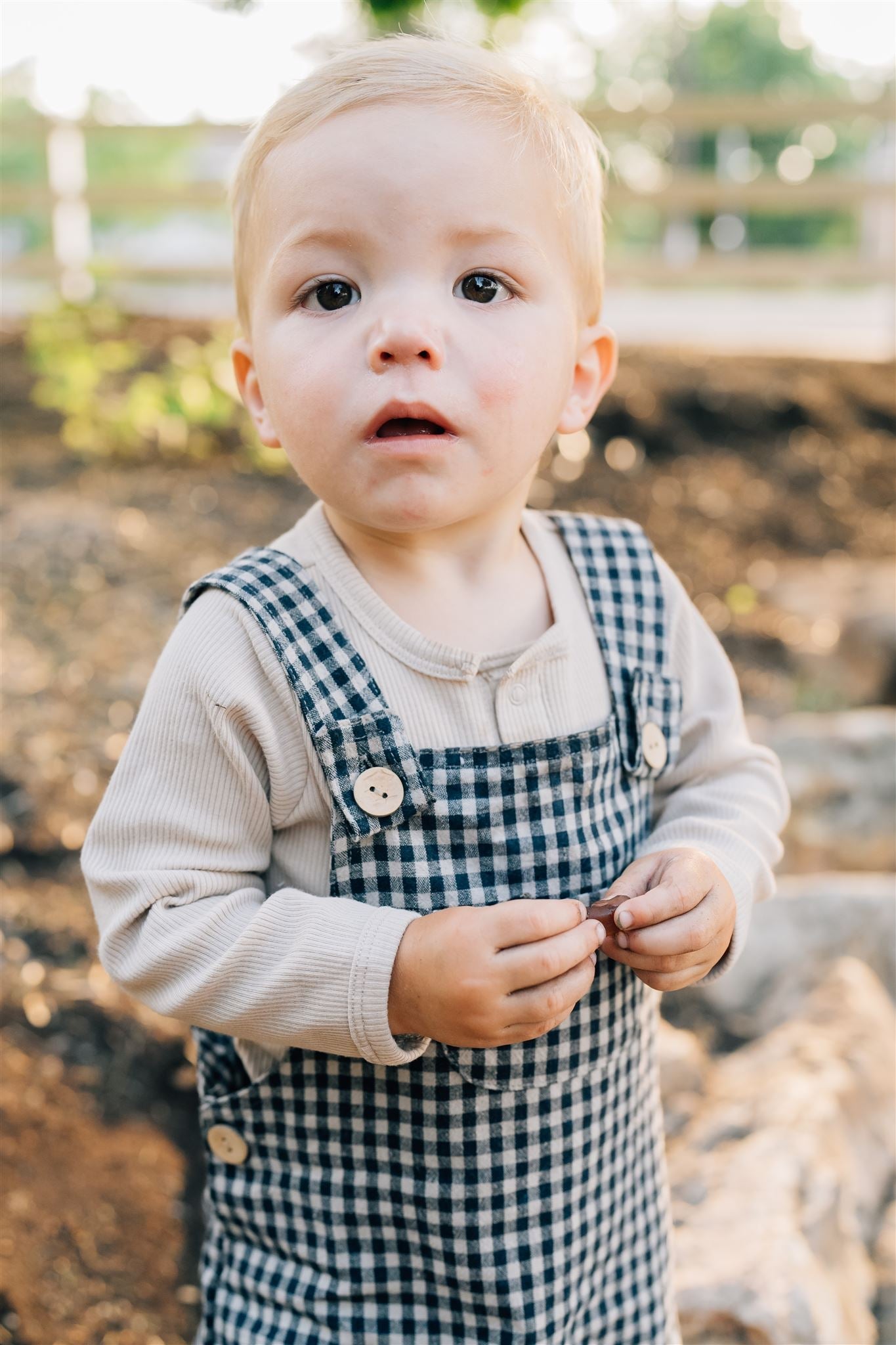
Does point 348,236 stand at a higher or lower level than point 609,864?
higher

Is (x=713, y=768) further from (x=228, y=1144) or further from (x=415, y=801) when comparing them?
(x=228, y=1144)

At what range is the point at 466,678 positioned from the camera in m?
1.12

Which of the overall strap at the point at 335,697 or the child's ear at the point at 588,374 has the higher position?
the child's ear at the point at 588,374

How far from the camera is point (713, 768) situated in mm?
1335

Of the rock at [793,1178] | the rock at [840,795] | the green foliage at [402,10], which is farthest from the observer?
the green foliage at [402,10]

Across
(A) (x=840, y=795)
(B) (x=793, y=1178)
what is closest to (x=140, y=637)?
(A) (x=840, y=795)

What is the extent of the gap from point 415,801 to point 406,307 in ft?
1.38

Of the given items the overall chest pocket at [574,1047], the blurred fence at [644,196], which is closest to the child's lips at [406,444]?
the overall chest pocket at [574,1047]

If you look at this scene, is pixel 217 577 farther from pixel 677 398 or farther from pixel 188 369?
pixel 677 398

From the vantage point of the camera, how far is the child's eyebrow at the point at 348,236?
3.37ft

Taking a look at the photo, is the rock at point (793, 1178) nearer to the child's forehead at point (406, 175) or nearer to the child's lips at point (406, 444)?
the child's lips at point (406, 444)

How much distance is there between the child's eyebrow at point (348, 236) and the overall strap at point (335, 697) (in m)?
0.29

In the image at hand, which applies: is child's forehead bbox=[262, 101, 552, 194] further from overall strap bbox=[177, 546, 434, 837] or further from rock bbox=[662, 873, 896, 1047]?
rock bbox=[662, 873, 896, 1047]

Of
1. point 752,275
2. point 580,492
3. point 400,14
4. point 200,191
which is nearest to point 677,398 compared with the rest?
point 580,492
